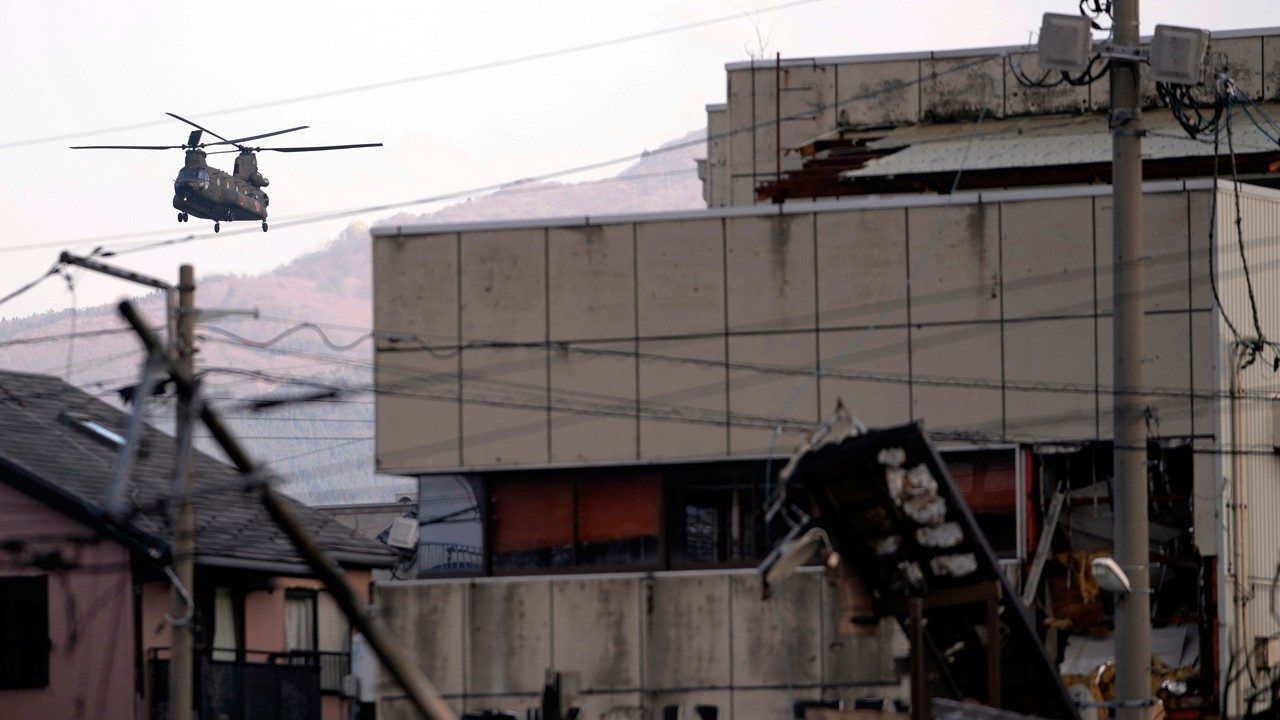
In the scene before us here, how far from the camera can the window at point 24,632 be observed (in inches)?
1362

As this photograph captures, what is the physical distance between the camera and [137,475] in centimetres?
3853

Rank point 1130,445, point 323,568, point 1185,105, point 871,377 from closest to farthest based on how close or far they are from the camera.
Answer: point 323,568 → point 1130,445 → point 1185,105 → point 871,377

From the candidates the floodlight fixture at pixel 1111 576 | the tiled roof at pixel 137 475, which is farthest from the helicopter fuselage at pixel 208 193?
the floodlight fixture at pixel 1111 576

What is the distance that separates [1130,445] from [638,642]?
11242 mm

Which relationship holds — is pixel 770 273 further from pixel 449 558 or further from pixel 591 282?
pixel 449 558

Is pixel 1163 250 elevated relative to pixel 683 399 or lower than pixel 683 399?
elevated

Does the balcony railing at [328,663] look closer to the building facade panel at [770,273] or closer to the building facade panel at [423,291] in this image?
the building facade panel at [423,291]

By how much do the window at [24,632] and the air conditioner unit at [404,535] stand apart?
21.4ft

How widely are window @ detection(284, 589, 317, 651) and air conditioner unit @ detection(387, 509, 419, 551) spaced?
5170mm

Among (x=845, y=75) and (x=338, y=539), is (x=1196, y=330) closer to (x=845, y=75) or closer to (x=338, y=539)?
(x=845, y=75)

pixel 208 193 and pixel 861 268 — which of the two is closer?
pixel 861 268

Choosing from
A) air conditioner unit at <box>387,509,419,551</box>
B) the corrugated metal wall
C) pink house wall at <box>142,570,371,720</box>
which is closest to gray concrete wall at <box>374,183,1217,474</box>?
the corrugated metal wall

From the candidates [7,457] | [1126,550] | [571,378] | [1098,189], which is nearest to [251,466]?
[1126,550]

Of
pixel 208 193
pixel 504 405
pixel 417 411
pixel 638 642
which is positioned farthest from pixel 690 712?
pixel 208 193
